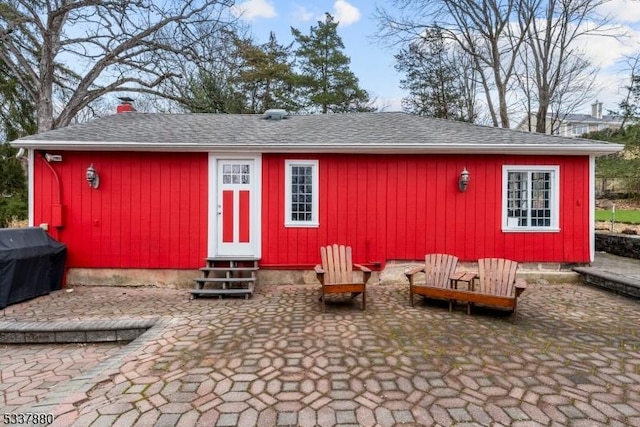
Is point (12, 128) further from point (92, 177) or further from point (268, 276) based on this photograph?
point (268, 276)

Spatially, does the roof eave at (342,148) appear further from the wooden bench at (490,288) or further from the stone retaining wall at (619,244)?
the stone retaining wall at (619,244)

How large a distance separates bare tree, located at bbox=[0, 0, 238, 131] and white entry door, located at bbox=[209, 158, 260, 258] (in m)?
7.59

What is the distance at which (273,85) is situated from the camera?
54.0 feet

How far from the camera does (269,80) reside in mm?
16141

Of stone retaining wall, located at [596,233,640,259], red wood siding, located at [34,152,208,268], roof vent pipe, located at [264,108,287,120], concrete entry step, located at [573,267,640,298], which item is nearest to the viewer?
concrete entry step, located at [573,267,640,298]

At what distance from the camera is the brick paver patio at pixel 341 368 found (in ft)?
7.62

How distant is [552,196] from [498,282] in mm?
2911

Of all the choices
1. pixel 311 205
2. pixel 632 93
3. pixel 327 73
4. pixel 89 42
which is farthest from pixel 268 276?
pixel 632 93

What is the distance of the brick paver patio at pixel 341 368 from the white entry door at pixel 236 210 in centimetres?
152

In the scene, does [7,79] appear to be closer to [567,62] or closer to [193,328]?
[193,328]

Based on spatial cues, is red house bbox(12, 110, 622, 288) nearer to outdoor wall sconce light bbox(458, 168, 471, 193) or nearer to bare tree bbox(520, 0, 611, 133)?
outdoor wall sconce light bbox(458, 168, 471, 193)

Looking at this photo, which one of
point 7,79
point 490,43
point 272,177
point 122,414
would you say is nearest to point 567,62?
point 490,43

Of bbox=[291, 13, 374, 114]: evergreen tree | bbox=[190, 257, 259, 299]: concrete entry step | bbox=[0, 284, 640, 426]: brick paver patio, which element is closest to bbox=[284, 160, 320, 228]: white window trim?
bbox=[190, 257, 259, 299]: concrete entry step

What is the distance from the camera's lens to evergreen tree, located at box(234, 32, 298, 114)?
1527cm
